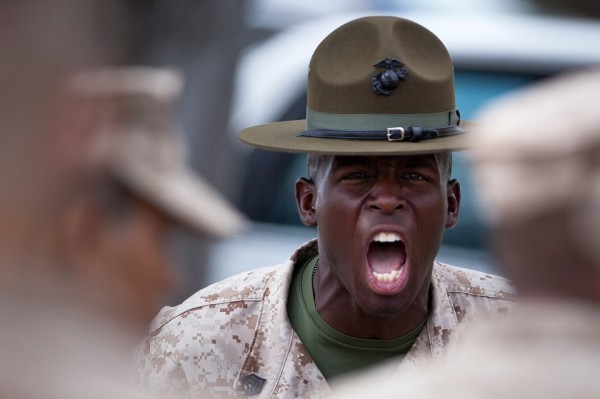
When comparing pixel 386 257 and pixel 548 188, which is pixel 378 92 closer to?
pixel 386 257

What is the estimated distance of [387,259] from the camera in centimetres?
339

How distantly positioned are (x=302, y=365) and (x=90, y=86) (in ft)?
7.28

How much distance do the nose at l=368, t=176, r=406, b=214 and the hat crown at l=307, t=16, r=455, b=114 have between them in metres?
0.22

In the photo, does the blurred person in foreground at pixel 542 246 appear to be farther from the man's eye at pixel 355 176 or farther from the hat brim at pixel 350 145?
the man's eye at pixel 355 176

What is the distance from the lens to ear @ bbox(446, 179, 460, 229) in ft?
12.0

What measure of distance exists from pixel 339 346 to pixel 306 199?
44 cm

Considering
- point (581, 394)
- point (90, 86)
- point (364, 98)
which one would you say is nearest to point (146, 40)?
point (90, 86)

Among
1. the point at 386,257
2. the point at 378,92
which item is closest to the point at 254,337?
the point at 386,257

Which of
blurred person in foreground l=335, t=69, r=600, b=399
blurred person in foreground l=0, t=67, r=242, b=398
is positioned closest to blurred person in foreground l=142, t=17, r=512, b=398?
blurred person in foreground l=335, t=69, r=600, b=399

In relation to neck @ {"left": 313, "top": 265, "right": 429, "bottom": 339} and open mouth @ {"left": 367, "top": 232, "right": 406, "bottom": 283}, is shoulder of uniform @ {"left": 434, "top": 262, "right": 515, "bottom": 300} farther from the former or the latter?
open mouth @ {"left": 367, "top": 232, "right": 406, "bottom": 283}

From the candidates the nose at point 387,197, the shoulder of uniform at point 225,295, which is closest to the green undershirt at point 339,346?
the shoulder of uniform at point 225,295

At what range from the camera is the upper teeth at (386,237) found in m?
3.36

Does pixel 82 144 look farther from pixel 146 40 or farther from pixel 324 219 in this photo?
pixel 324 219

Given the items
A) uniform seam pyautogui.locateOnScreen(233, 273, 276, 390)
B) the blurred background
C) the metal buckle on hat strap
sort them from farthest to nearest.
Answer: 1. the blurred background
2. uniform seam pyautogui.locateOnScreen(233, 273, 276, 390)
3. the metal buckle on hat strap
